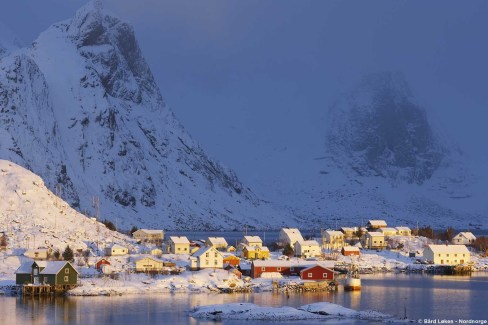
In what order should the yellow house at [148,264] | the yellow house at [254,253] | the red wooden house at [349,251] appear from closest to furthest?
the yellow house at [148,264], the yellow house at [254,253], the red wooden house at [349,251]

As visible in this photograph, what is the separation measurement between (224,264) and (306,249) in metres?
22.1

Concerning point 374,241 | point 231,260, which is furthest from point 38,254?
point 374,241

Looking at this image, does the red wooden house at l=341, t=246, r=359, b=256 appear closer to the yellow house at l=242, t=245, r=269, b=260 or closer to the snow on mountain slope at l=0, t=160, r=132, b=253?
the yellow house at l=242, t=245, r=269, b=260

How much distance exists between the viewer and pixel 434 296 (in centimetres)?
8406

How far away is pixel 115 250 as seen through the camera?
106 metres

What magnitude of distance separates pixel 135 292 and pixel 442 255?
49.3m

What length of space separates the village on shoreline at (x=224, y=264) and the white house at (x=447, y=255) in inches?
4.7

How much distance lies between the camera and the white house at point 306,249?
121938 mm

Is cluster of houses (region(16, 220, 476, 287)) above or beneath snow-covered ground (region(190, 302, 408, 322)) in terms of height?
above

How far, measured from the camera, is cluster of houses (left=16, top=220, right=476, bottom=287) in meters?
86.4

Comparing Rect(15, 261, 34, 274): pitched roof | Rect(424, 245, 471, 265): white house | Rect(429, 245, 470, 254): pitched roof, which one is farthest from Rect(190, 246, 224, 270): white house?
Rect(429, 245, 470, 254): pitched roof

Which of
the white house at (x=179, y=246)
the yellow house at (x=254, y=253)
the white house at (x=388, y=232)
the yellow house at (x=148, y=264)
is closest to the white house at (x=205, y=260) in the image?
the yellow house at (x=148, y=264)

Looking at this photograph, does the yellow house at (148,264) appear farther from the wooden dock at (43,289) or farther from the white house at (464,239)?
the white house at (464,239)

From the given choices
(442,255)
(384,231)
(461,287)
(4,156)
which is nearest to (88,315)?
(461,287)
